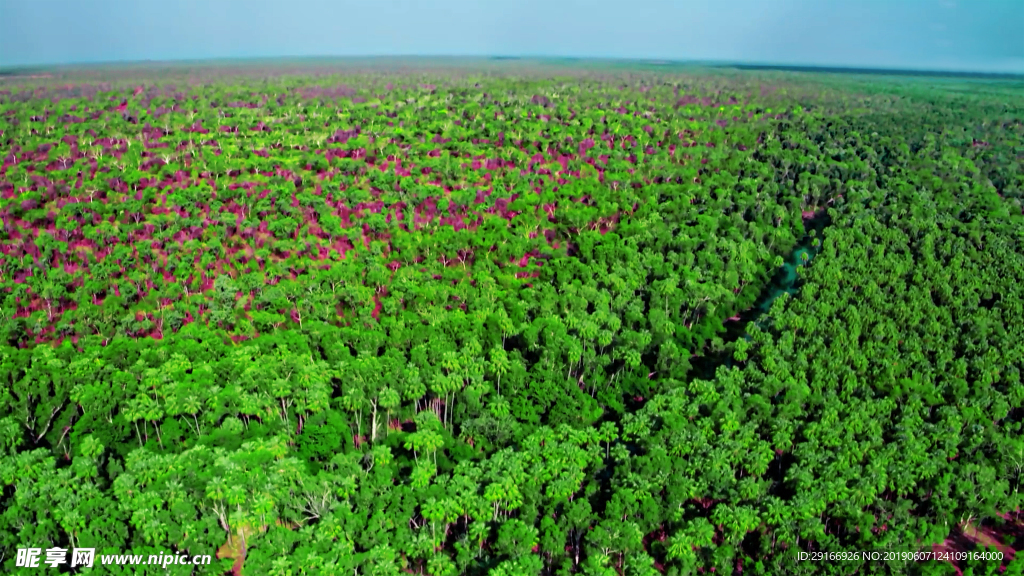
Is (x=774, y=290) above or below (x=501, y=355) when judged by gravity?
below

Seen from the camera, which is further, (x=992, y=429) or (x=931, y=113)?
(x=931, y=113)

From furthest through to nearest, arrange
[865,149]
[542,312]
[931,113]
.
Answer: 1. [931,113]
2. [865,149]
3. [542,312]

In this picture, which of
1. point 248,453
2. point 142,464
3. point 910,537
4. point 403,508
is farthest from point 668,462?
point 142,464

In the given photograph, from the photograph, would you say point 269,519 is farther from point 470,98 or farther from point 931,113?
point 931,113

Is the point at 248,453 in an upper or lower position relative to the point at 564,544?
upper

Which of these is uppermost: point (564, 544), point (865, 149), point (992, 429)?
point (865, 149)

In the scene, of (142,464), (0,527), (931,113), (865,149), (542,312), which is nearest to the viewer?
(0,527)

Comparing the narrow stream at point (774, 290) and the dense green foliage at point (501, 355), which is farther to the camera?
the narrow stream at point (774, 290)

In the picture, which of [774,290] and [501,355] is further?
[774,290]
